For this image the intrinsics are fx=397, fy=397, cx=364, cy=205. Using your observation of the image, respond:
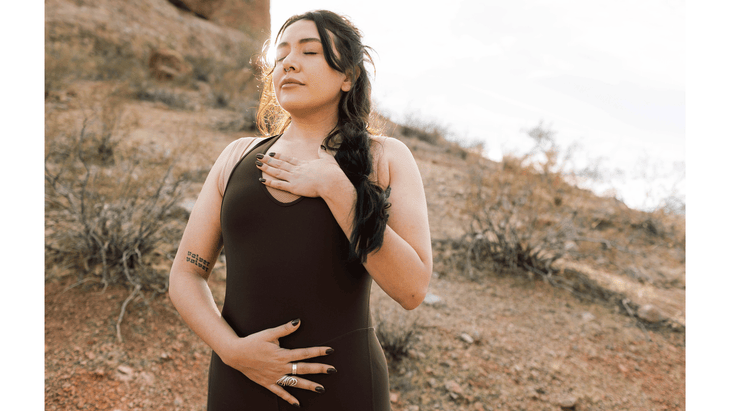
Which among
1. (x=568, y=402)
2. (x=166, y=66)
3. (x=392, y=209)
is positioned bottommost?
(x=568, y=402)

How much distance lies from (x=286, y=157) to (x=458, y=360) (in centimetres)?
251

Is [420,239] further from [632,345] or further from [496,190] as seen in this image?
[496,190]

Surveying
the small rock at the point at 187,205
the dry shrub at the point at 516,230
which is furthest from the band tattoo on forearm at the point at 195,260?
the dry shrub at the point at 516,230

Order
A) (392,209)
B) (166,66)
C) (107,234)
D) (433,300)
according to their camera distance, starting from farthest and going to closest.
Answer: (166,66), (433,300), (107,234), (392,209)

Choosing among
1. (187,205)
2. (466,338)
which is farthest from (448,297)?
(187,205)

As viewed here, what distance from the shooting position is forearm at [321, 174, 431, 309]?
0.99 metres

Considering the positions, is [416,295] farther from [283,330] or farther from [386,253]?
[283,330]

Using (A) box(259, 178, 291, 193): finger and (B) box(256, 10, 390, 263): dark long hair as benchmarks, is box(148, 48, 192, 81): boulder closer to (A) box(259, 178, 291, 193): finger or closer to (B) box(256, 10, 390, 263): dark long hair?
(B) box(256, 10, 390, 263): dark long hair

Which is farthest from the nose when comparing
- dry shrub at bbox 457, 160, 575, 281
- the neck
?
dry shrub at bbox 457, 160, 575, 281

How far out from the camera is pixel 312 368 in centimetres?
106

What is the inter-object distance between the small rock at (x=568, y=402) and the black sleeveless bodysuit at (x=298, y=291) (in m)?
2.14

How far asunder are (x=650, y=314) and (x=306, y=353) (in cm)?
401

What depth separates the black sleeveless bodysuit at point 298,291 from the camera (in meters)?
1.07

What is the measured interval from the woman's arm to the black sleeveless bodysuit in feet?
0.19
